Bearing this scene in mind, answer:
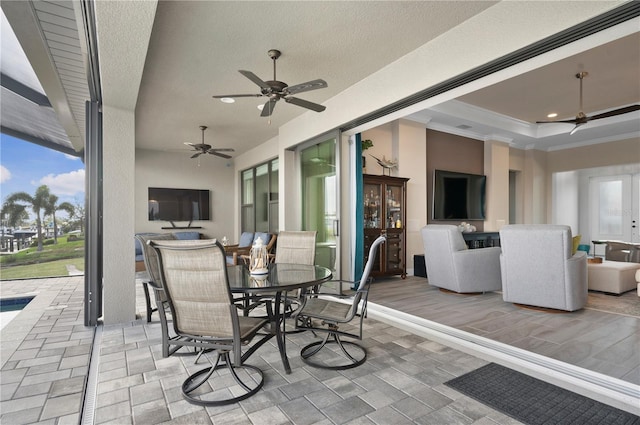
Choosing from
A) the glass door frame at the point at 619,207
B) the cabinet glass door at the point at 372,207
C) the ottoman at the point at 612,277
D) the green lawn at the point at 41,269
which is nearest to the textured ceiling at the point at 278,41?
the cabinet glass door at the point at 372,207

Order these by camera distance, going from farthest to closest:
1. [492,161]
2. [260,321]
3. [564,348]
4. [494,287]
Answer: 1. [492,161]
2. [494,287]
3. [564,348]
4. [260,321]

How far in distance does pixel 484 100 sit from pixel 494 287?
322 centimetres

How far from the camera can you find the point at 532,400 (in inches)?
81.4

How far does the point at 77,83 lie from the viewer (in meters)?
3.78

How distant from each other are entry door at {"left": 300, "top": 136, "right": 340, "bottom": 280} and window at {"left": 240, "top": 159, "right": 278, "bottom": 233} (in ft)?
4.67

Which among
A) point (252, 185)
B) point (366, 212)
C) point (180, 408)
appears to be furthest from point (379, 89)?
point (252, 185)

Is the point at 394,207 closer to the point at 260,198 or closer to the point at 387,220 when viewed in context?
the point at 387,220

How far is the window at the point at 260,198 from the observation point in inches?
279

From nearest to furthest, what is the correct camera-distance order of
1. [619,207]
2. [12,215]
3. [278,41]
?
[278,41] → [12,215] → [619,207]

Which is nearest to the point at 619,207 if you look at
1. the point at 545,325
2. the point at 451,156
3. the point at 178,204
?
the point at 451,156

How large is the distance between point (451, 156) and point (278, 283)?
6055 millimetres

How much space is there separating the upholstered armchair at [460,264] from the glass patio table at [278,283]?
8.13 ft

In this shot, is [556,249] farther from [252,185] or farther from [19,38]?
[252,185]

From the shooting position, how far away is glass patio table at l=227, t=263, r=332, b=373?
86.1 inches
